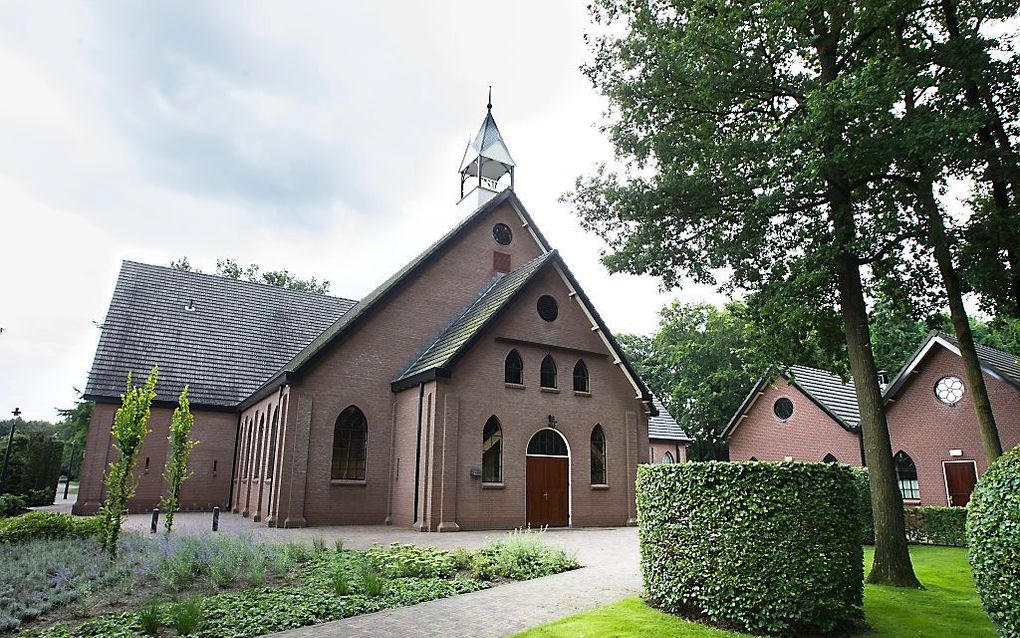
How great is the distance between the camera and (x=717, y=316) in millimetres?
45875

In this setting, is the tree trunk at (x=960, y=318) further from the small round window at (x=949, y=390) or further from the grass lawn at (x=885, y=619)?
the small round window at (x=949, y=390)

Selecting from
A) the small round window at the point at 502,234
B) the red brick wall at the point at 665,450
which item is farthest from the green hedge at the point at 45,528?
the red brick wall at the point at 665,450

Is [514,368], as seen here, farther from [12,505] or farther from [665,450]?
[12,505]

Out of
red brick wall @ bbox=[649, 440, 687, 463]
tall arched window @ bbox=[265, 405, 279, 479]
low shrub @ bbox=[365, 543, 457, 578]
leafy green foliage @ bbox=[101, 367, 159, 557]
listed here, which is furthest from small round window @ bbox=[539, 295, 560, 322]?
red brick wall @ bbox=[649, 440, 687, 463]

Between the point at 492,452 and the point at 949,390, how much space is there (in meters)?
17.9

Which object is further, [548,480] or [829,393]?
[829,393]

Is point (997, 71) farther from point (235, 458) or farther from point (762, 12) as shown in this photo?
point (235, 458)

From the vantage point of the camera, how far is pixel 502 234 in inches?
1003

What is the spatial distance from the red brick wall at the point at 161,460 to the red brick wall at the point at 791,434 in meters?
23.4

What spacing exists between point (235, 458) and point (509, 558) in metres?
19.5

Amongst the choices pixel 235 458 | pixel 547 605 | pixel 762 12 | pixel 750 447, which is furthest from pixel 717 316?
pixel 547 605

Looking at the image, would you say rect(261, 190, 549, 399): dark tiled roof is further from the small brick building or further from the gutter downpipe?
the small brick building

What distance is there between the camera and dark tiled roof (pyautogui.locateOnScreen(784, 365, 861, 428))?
28.8 metres

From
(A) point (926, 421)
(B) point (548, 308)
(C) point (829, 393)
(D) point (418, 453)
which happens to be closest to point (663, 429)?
(C) point (829, 393)
